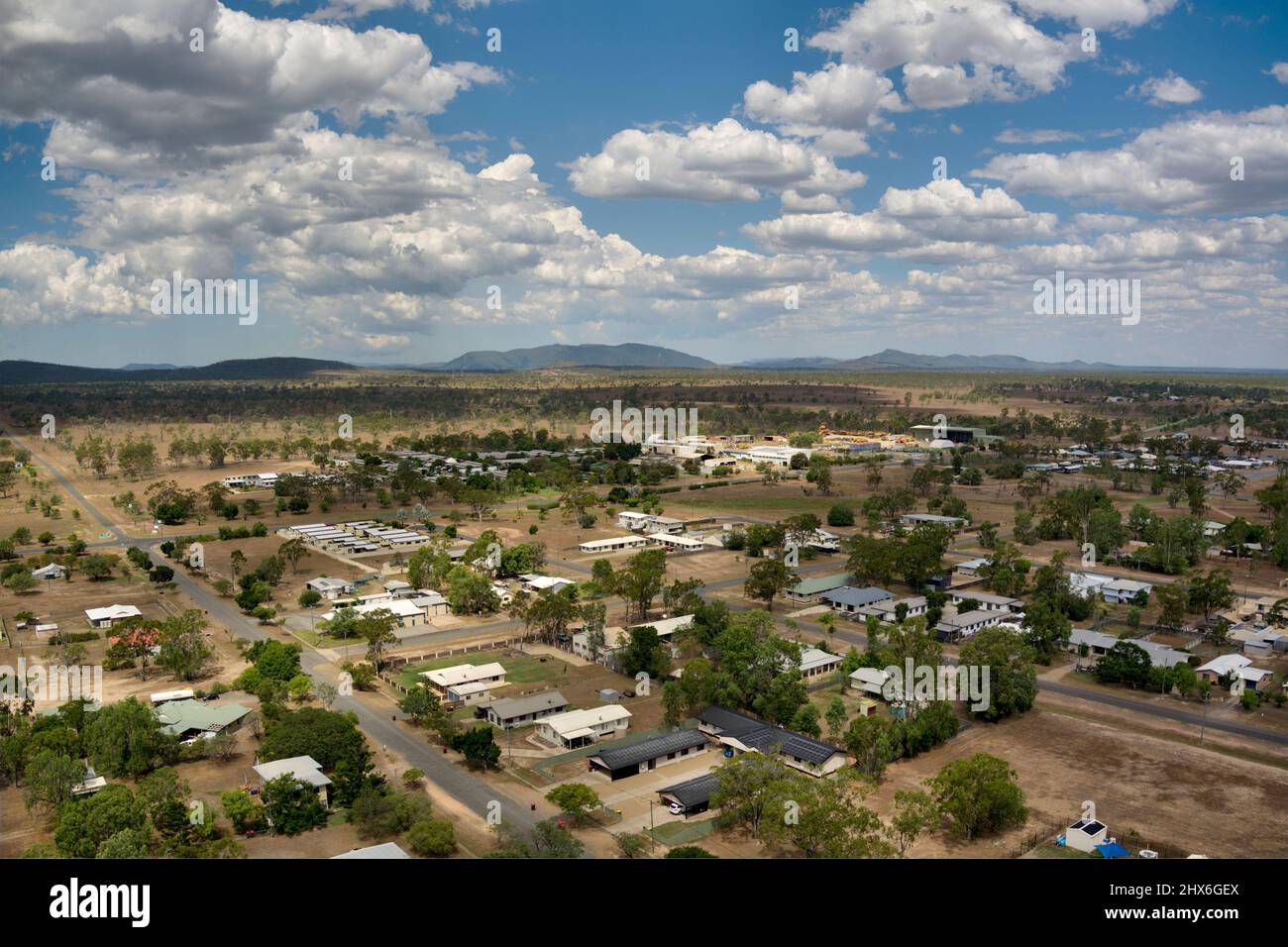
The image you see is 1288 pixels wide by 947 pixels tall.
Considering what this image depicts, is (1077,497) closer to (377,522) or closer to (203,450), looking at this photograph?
(377,522)

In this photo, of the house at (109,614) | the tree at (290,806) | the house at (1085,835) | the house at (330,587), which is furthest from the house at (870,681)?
the house at (109,614)

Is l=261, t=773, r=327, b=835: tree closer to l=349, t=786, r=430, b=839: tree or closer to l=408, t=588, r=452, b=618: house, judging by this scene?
l=349, t=786, r=430, b=839: tree

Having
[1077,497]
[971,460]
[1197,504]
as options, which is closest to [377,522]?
[1077,497]

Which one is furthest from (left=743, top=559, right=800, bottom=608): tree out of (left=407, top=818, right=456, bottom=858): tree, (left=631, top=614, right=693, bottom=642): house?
(left=407, top=818, right=456, bottom=858): tree

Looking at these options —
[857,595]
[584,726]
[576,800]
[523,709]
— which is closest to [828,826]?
[576,800]

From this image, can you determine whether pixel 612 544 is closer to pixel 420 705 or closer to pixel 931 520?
pixel 931 520
